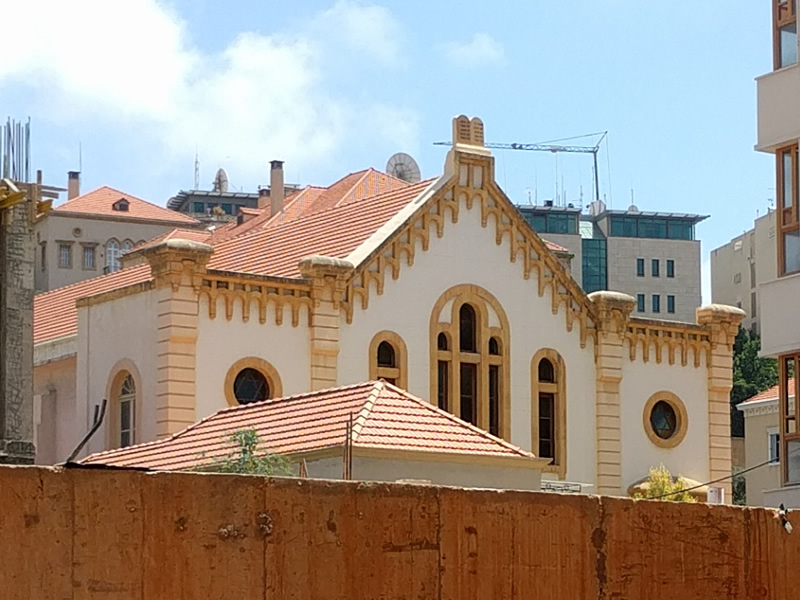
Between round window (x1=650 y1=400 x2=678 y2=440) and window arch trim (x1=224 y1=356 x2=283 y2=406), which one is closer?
window arch trim (x1=224 y1=356 x2=283 y2=406)

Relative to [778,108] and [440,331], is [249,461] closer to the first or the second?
[778,108]

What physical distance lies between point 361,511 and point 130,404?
26.9m

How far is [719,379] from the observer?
4300 centimetres

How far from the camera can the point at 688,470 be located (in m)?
42.2

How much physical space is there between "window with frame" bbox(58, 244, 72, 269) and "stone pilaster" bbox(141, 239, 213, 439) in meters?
53.6

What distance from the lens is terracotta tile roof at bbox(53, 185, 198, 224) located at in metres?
90.1

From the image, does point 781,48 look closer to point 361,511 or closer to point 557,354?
point 557,354

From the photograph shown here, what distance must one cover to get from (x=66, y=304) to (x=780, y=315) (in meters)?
22.9

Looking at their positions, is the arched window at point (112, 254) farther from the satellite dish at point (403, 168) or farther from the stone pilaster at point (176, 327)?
the stone pilaster at point (176, 327)


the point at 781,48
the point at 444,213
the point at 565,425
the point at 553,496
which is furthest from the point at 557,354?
the point at 553,496

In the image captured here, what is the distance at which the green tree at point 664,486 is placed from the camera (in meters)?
39.2

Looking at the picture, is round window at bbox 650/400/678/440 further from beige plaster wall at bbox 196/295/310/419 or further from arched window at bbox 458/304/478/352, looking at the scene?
beige plaster wall at bbox 196/295/310/419

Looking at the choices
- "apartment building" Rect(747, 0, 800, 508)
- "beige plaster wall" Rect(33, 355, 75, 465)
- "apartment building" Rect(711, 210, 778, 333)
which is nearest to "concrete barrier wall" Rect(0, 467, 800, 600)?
"apartment building" Rect(747, 0, 800, 508)

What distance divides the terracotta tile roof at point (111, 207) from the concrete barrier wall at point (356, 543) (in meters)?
78.6
